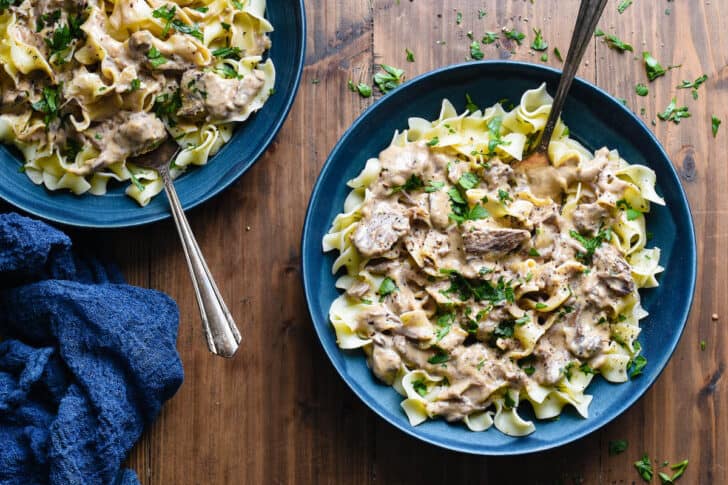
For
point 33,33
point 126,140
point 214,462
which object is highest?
point 33,33

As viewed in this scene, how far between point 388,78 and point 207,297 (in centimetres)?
164

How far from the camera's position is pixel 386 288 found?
411 cm

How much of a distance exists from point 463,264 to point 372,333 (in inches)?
23.8

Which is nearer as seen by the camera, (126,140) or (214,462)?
(126,140)

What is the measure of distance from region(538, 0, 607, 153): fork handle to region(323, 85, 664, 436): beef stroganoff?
0.16m

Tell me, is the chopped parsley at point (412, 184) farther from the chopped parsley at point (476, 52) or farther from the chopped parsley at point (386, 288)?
the chopped parsley at point (476, 52)

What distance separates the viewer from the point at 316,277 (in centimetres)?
421

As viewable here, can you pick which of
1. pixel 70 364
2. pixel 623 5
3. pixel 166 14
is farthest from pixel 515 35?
pixel 70 364

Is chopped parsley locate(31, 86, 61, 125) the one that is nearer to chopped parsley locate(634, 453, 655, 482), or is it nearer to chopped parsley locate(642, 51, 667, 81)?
chopped parsley locate(642, 51, 667, 81)

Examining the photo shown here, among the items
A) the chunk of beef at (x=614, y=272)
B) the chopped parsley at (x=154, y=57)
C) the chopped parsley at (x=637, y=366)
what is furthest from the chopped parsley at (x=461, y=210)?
the chopped parsley at (x=154, y=57)

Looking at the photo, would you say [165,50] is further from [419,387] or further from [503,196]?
[419,387]

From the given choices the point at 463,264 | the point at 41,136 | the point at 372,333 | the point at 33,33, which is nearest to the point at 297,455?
the point at 372,333

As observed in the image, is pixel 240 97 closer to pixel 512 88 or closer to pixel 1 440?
pixel 512 88

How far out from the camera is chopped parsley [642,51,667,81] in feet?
14.7
